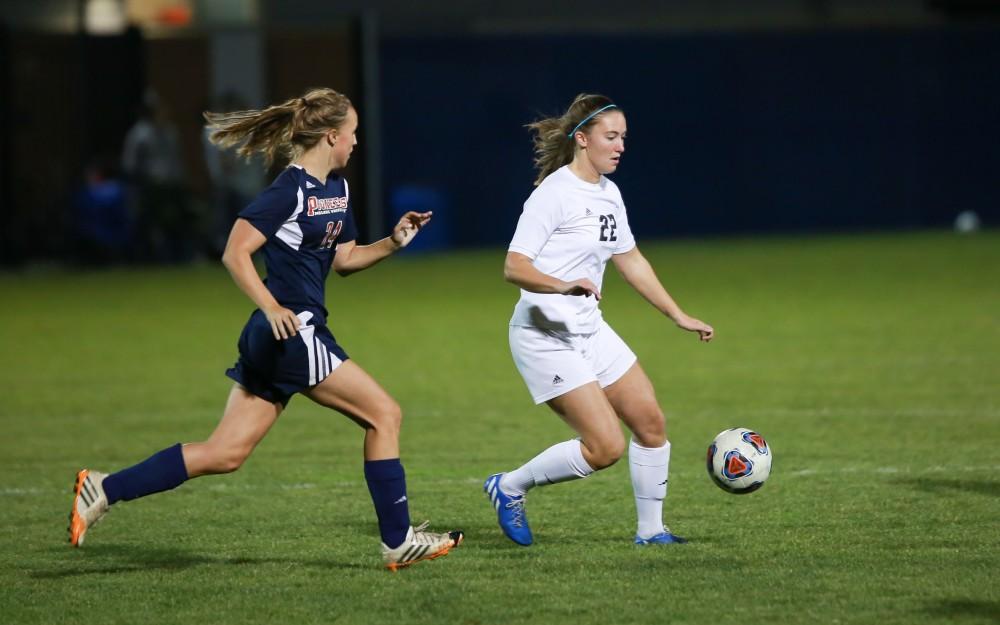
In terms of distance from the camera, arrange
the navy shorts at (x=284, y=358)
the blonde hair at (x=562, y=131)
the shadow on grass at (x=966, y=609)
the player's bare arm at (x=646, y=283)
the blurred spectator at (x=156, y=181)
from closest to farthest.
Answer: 1. the shadow on grass at (x=966, y=609)
2. the navy shorts at (x=284, y=358)
3. the blonde hair at (x=562, y=131)
4. the player's bare arm at (x=646, y=283)
5. the blurred spectator at (x=156, y=181)

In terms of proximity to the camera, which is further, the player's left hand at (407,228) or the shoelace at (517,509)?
the shoelace at (517,509)

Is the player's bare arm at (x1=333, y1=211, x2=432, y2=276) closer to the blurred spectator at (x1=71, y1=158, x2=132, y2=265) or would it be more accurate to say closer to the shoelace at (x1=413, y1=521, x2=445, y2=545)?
the shoelace at (x1=413, y1=521, x2=445, y2=545)

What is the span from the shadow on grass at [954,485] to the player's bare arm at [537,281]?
91.4 inches

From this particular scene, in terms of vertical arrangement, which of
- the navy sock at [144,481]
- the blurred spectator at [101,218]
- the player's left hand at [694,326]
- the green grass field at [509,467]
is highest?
the player's left hand at [694,326]

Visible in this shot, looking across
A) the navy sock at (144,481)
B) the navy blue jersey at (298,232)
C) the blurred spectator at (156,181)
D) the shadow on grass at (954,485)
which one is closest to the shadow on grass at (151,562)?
the navy sock at (144,481)

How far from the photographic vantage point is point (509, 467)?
28.1 ft

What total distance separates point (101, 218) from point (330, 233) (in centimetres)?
1886

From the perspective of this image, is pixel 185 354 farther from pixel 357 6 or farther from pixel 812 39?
pixel 812 39

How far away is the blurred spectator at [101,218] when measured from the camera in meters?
23.9

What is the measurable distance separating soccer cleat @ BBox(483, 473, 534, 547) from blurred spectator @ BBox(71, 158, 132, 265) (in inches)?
714

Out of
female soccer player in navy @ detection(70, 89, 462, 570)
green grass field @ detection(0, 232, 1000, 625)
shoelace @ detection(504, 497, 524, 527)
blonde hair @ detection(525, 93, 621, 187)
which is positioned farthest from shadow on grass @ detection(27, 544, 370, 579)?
blonde hair @ detection(525, 93, 621, 187)

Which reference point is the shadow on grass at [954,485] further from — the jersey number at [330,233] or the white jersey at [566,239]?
the jersey number at [330,233]

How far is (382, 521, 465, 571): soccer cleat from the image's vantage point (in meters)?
6.26

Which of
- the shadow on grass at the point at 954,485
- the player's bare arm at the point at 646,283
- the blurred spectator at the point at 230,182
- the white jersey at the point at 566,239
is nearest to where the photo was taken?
the white jersey at the point at 566,239
